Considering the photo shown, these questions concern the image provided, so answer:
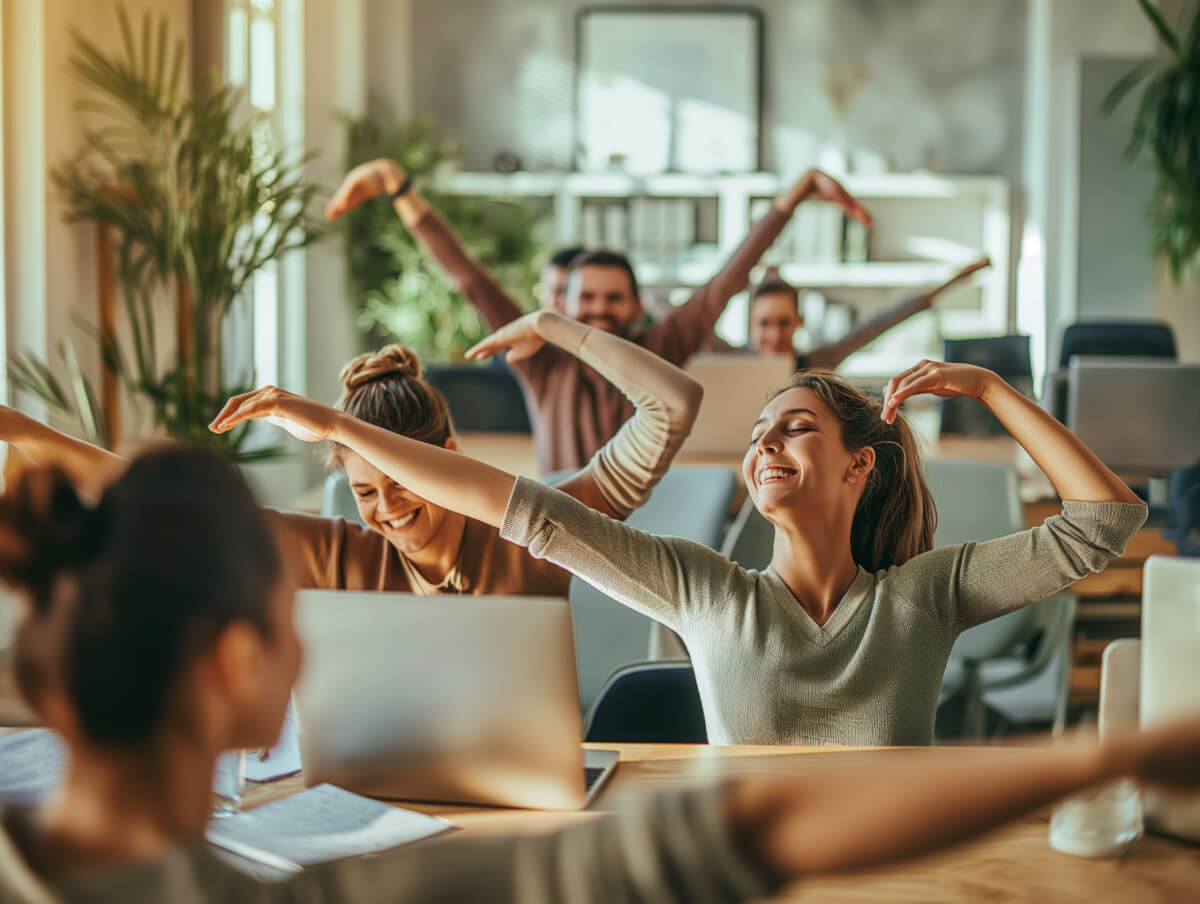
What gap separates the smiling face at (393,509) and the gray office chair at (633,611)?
585 millimetres

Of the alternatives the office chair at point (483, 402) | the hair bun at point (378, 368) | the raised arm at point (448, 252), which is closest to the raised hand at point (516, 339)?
the hair bun at point (378, 368)

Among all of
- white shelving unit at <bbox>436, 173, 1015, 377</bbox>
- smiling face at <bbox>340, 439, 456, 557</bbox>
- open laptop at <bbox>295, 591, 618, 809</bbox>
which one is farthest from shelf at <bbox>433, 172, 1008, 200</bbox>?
open laptop at <bbox>295, 591, 618, 809</bbox>

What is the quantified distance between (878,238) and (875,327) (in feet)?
12.1

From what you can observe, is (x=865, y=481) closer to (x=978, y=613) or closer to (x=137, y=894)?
(x=978, y=613)

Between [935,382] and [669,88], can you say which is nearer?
[935,382]

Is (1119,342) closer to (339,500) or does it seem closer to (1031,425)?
(339,500)

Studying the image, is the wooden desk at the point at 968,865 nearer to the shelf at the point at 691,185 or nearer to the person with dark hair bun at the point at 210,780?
the person with dark hair bun at the point at 210,780

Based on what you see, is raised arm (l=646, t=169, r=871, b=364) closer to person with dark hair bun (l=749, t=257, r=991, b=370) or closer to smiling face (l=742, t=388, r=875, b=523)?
person with dark hair bun (l=749, t=257, r=991, b=370)

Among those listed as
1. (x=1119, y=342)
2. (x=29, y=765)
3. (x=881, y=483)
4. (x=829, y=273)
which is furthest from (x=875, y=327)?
(x=829, y=273)

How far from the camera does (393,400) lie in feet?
6.52

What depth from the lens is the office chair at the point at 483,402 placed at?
5023mm

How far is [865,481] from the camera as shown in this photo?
6.07 ft

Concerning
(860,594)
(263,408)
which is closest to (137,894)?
(263,408)

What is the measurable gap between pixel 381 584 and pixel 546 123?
6.25 metres
